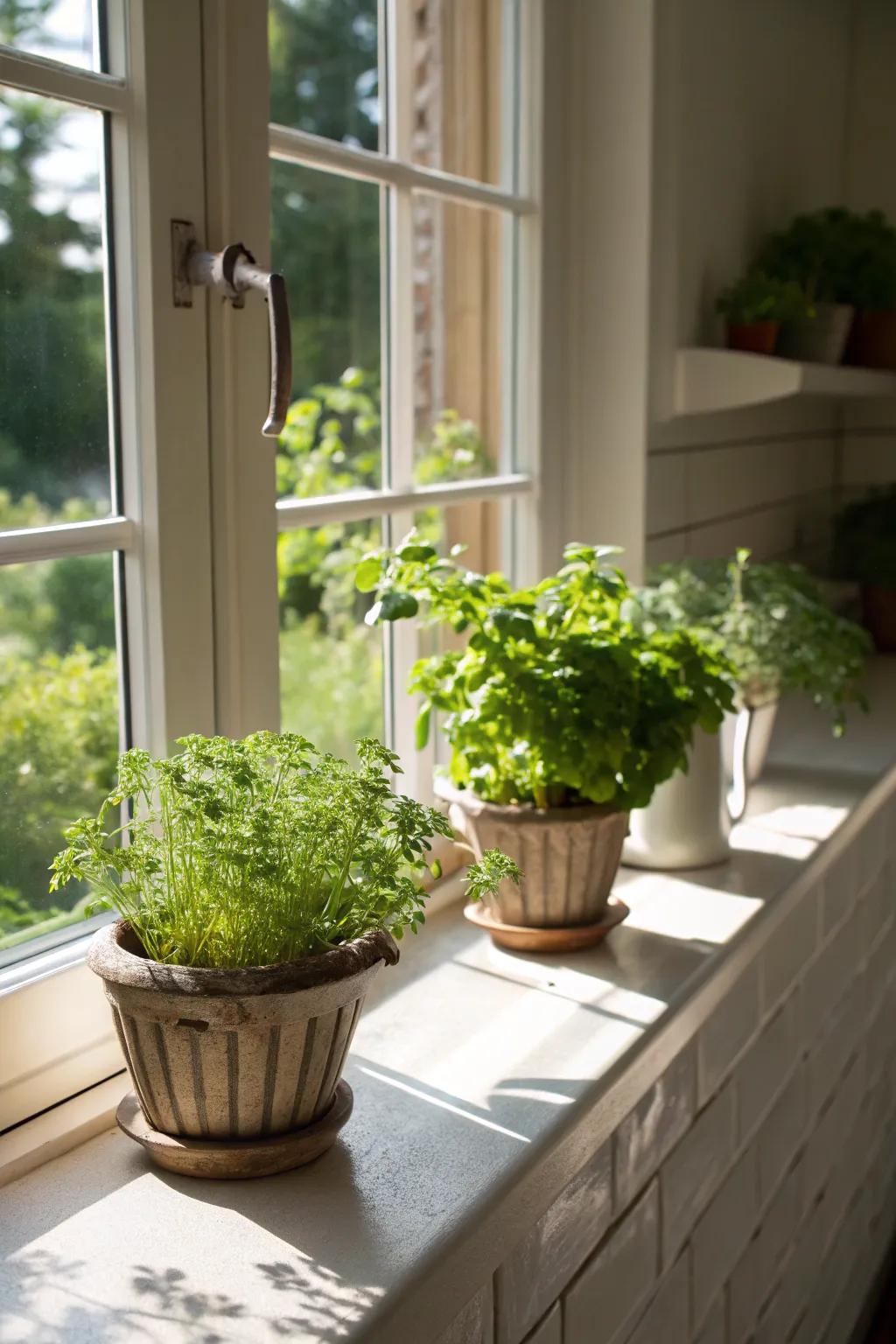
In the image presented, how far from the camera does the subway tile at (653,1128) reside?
121 cm

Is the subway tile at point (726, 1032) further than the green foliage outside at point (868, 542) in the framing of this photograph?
No

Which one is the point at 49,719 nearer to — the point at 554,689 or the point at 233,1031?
the point at 233,1031

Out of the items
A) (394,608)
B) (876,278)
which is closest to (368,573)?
(394,608)

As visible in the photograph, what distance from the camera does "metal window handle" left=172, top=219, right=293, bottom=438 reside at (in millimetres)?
1032

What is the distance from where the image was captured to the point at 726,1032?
4.77 ft

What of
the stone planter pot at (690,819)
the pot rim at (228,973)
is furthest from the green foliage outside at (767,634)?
the pot rim at (228,973)

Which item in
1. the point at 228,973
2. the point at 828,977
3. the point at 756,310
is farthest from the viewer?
the point at 756,310

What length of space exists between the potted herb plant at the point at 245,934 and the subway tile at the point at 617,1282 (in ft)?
0.96

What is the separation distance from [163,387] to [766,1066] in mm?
1047

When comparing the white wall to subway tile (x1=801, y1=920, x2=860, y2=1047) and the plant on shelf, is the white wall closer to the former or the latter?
the plant on shelf

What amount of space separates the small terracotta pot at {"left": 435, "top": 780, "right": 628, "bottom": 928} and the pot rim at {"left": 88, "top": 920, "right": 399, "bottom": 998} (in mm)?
411

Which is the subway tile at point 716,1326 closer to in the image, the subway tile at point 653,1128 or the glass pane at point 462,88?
the subway tile at point 653,1128

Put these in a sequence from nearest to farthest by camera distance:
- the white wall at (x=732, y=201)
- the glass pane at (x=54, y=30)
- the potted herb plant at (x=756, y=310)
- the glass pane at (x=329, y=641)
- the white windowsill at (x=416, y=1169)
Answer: the white windowsill at (x=416, y=1169) → the glass pane at (x=54, y=30) → the glass pane at (x=329, y=641) → the white wall at (x=732, y=201) → the potted herb plant at (x=756, y=310)

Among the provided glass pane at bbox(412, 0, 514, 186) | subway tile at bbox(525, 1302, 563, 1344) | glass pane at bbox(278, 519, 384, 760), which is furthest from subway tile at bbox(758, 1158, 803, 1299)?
glass pane at bbox(412, 0, 514, 186)
